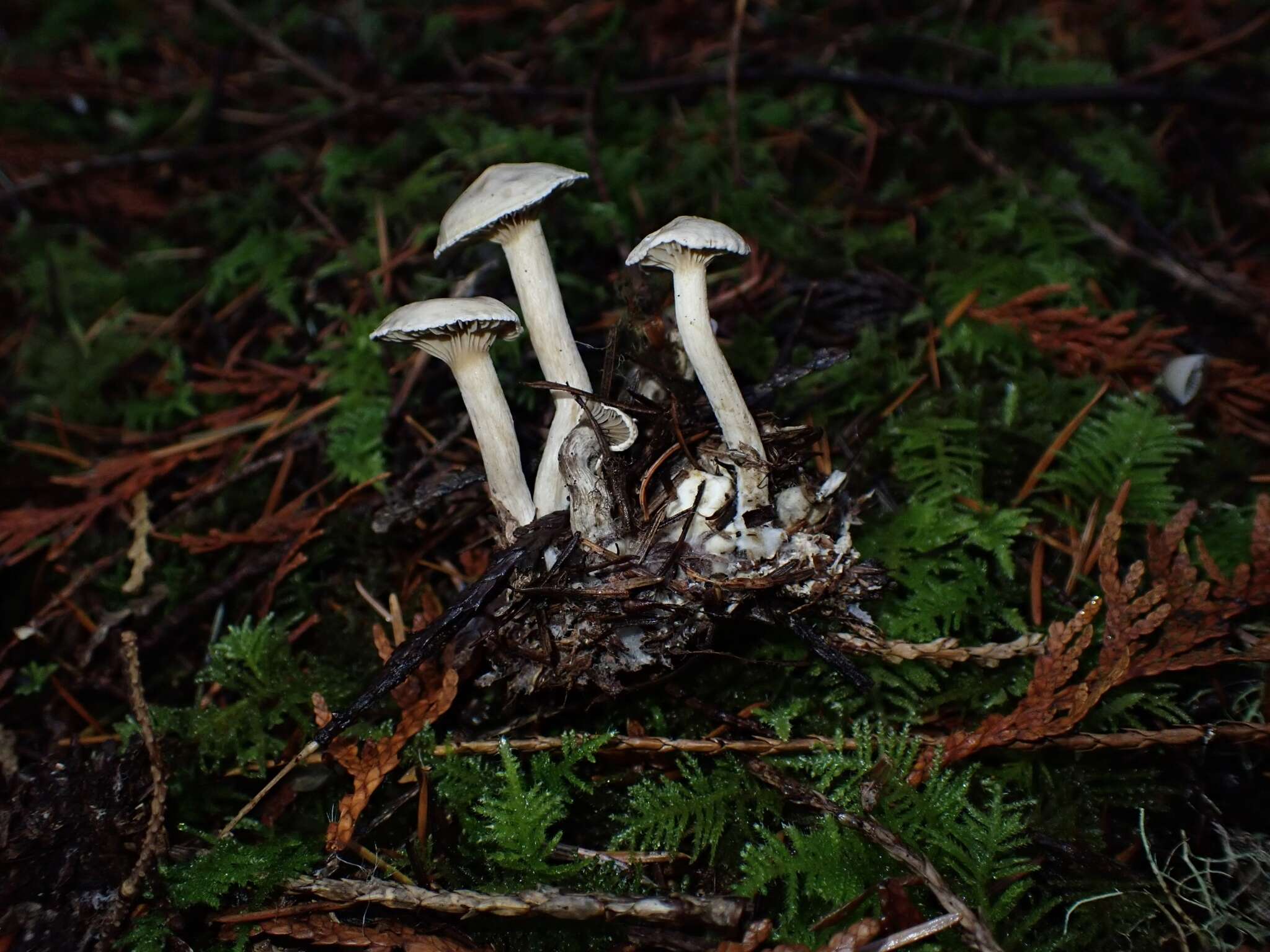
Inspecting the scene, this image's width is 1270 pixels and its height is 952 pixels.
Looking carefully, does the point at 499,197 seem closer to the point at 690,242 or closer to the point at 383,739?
the point at 690,242

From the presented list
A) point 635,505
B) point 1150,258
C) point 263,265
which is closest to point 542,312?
point 635,505

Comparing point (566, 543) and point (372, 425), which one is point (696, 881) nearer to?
point (566, 543)

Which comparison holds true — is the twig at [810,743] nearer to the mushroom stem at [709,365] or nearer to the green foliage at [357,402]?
the mushroom stem at [709,365]

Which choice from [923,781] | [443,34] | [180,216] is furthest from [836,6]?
[923,781]

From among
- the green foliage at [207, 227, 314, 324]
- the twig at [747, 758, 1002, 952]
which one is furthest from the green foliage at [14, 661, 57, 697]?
the twig at [747, 758, 1002, 952]

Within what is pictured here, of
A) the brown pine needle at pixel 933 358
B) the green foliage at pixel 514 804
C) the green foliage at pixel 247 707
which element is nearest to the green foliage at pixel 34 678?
the green foliage at pixel 247 707

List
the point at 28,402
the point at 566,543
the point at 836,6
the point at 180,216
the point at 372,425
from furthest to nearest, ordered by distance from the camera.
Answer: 1. the point at 836,6
2. the point at 180,216
3. the point at 28,402
4. the point at 372,425
5. the point at 566,543

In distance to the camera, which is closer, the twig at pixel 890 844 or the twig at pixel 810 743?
the twig at pixel 890 844
